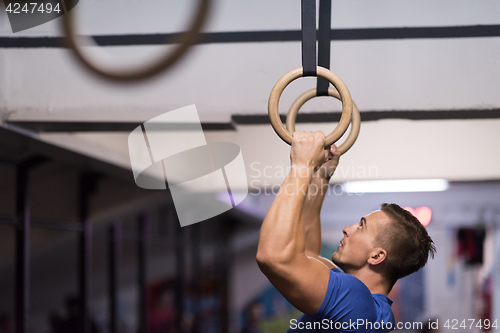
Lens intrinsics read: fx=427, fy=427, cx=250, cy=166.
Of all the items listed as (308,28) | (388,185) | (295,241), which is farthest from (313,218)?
(388,185)

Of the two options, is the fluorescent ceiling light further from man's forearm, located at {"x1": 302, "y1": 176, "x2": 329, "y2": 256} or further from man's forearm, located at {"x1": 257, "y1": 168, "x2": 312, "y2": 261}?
man's forearm, located at {"x1": 257, "y1": 168, "x2": 312, "y2": 261}

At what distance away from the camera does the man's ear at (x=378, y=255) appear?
2.72 feet

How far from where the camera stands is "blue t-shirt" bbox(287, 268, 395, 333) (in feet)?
2.31

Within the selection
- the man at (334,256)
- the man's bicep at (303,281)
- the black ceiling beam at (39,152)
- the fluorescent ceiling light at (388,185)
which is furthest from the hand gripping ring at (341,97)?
the fluorescent ceiling light at (388,185)

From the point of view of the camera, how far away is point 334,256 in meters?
0.87

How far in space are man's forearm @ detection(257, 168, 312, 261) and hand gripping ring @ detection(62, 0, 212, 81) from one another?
0.50m

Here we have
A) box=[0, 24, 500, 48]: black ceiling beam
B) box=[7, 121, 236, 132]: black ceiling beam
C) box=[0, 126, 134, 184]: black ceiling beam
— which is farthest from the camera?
box=[0, 126, 134, 184]: black ceiling beam

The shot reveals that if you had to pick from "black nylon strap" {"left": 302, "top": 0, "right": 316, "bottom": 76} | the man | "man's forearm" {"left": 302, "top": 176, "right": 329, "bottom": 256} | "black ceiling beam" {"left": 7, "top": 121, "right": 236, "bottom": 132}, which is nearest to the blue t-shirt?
the man

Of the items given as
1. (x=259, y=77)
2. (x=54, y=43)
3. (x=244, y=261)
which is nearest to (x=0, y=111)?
(x=54, y=43)

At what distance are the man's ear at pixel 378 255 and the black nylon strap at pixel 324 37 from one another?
0.32m

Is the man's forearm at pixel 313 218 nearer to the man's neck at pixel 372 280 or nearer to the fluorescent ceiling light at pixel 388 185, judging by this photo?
the man's neck at pixel 372 280

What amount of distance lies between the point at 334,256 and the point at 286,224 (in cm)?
28

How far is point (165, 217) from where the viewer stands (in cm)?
418

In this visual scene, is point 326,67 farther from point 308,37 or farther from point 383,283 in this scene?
point 383,283
